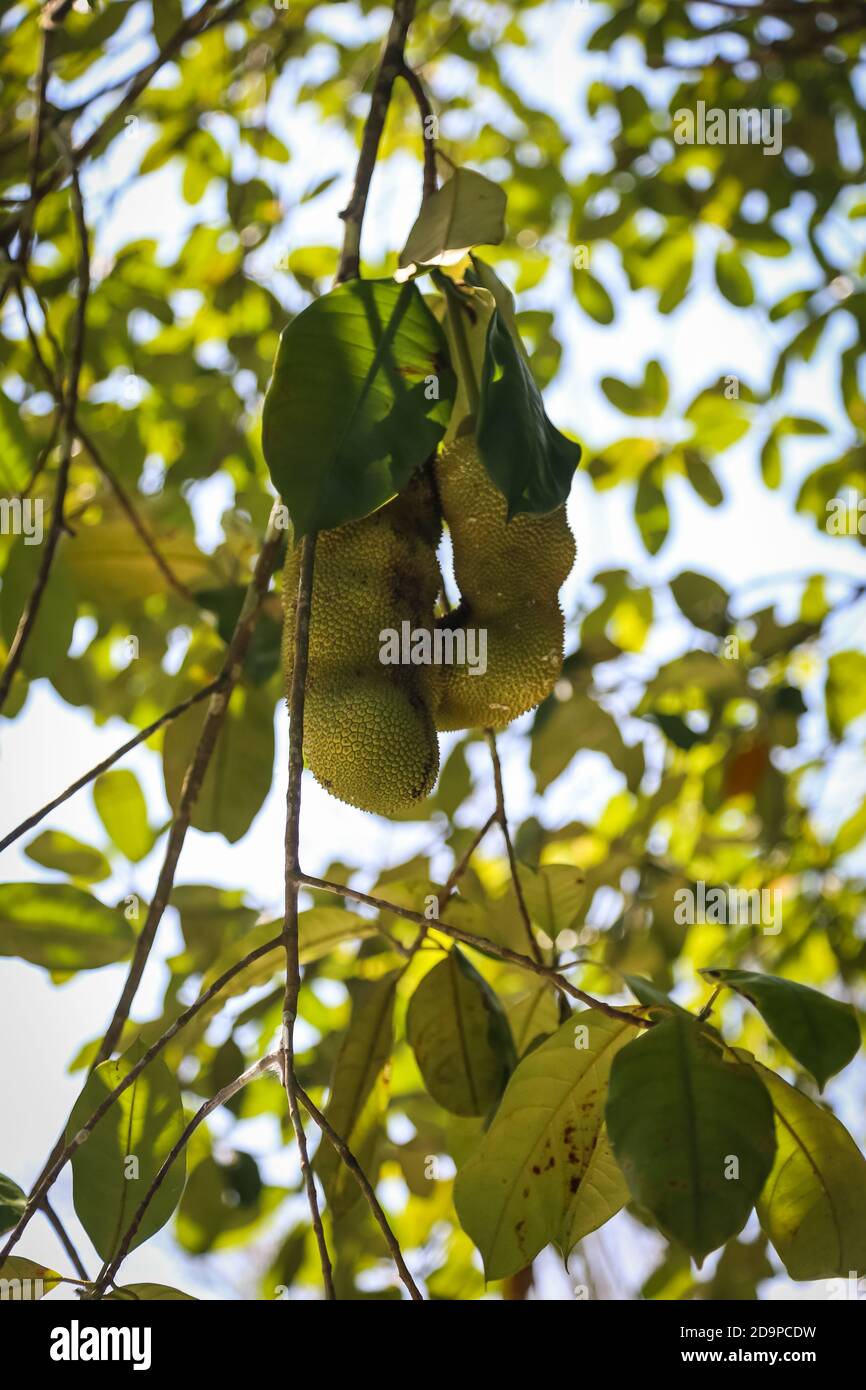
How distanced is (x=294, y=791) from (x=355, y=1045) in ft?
1.29

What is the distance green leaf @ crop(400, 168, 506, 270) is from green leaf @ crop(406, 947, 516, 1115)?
557 millimetres

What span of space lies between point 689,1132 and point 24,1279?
0.41 metres

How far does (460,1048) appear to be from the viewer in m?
0.99

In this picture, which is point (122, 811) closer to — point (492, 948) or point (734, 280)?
point (492, 948)

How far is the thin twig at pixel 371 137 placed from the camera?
92 cm

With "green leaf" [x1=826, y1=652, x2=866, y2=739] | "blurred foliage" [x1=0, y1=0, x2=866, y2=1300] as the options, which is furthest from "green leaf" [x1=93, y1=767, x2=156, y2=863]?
"green leaf" [x1=826, y1=652, x2=866, y2=739]

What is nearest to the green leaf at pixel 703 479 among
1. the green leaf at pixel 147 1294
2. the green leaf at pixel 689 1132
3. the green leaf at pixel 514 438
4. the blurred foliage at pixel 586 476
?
the blurred foliage at pixel 586 476

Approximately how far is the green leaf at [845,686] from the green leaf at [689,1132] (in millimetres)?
1342

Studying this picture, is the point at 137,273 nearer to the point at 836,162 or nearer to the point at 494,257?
Answer: the point at 494,257

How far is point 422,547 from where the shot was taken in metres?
0.92

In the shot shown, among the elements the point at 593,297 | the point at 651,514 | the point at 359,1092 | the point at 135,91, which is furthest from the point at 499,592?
the point at 593,297

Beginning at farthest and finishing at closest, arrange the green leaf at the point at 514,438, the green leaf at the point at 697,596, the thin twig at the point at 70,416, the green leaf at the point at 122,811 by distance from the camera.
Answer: the green leaf at the point at 697,596 → the green leaf at the point at 122,811 → the thin twig at the point at 70,416 → the green leaf at the point at 514,438

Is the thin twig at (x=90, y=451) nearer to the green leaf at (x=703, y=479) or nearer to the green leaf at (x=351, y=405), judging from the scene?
the green leaf at (x=351, y=405)

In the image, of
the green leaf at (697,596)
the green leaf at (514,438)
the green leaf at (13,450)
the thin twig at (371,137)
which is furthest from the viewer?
the green leaf at (697,596)
